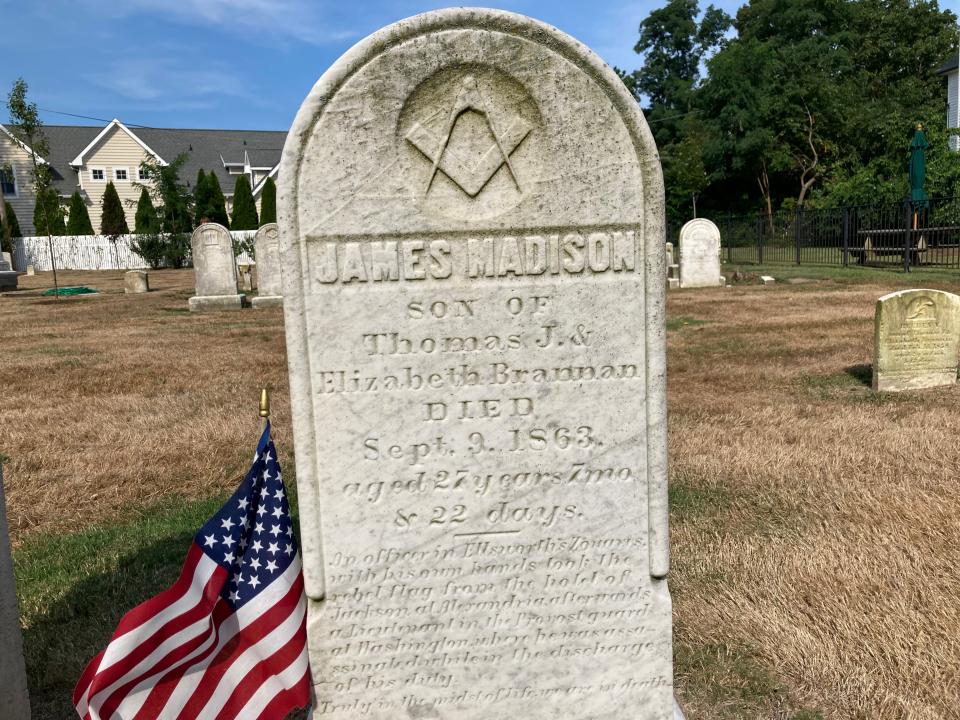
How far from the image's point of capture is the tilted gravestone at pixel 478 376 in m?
2.24

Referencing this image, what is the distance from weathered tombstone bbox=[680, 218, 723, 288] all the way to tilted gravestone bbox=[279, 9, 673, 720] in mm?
16171

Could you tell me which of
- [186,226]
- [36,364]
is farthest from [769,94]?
[36,364]

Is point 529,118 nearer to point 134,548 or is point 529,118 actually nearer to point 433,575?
point 433,575

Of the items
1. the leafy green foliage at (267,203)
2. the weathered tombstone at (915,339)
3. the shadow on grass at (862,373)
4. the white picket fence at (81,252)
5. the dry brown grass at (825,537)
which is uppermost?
the leafy green foliage at (267,203)

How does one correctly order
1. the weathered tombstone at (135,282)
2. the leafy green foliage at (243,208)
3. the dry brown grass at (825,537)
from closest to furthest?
Answer: the dry brown grass at (825,537) → the weathered tombstone at (135,282) → the leafy green foliage at (243,208)

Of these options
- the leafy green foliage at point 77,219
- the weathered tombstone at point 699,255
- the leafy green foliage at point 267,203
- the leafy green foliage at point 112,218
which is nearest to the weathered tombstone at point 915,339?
the weathered tombstone at point 699,255

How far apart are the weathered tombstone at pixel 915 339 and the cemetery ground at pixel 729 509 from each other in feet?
0.74

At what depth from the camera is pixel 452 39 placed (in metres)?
2.20

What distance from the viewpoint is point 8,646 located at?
2.47 metres

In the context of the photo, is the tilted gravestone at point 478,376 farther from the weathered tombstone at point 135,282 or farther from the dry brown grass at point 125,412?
the weathered tombstone at point 135,282

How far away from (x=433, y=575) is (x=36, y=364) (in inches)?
360

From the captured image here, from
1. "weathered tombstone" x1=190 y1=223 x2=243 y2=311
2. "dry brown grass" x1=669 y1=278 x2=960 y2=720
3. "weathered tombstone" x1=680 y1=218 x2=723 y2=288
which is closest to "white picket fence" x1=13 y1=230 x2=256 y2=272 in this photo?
"weathered tombstone" x1=190 y1=223 x2=243 y2=311

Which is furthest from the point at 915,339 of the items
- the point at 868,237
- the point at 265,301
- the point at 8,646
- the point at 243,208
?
the point at 243,208

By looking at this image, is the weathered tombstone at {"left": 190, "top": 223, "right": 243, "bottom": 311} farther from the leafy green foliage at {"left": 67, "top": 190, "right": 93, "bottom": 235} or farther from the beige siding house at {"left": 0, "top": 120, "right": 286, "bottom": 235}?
the beige siding house at {"left": 0, "top": 120, "right": 286, "bottom": 235}
